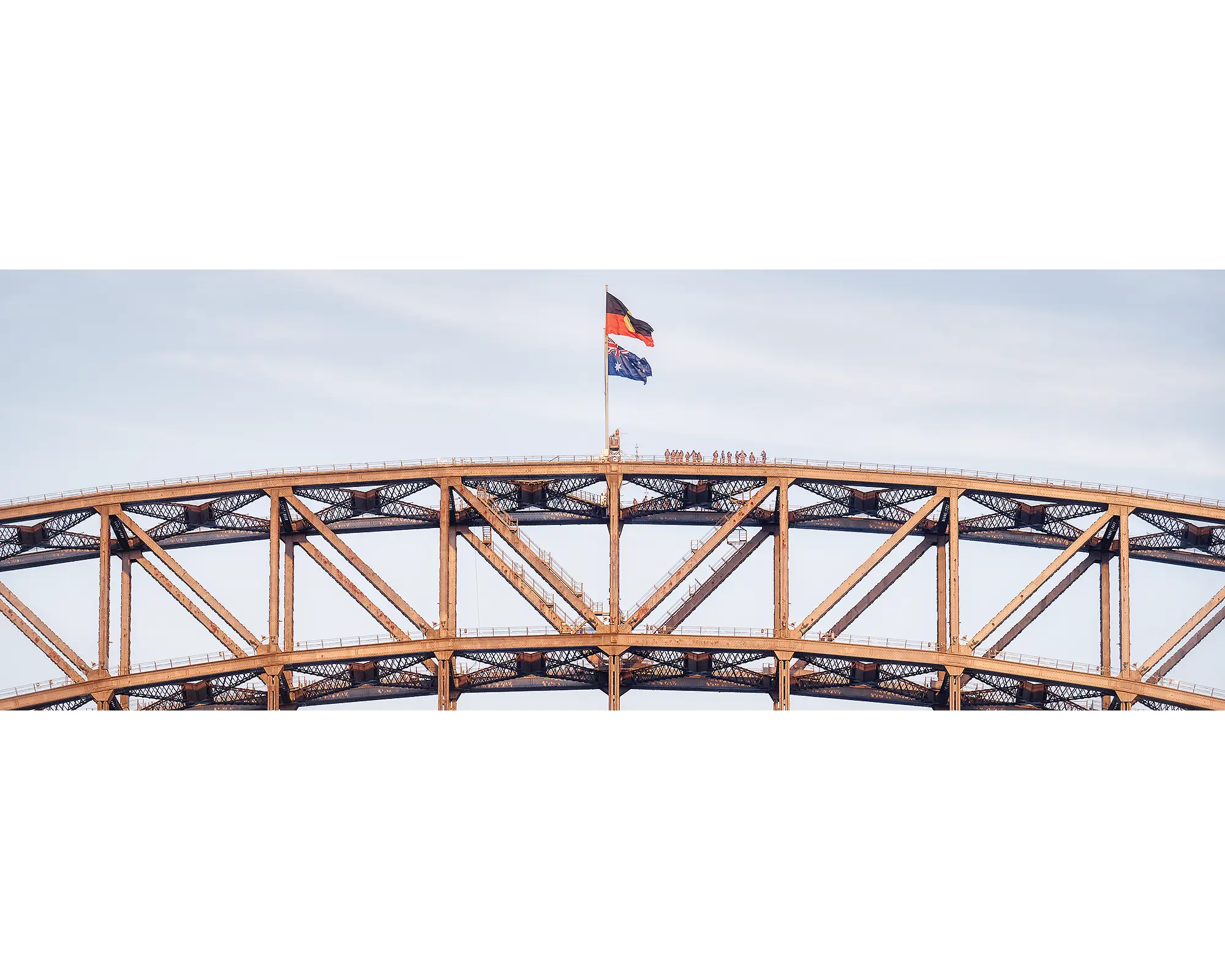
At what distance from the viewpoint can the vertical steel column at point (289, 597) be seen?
7594 cm

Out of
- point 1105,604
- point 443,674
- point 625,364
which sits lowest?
point 443,674

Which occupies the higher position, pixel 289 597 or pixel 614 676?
pixel 289 597

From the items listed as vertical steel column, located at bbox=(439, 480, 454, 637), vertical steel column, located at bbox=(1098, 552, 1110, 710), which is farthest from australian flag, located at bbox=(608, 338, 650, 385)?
vertical steel column, located at bbox=(1098, 552, 1110, 710)

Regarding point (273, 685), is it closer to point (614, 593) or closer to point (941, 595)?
point (614, 593)

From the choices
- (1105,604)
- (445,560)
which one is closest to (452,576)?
(445,560)

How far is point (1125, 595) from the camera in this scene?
77875 millimetres

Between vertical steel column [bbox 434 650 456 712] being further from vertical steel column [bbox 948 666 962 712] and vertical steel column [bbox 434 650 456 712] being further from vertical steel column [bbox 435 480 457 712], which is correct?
vertical steel column [bbox 948 666 962 712]

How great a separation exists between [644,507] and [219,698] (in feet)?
82.0

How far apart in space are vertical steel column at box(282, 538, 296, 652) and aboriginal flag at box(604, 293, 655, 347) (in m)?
20.8

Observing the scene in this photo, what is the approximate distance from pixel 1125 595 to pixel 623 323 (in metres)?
30.9

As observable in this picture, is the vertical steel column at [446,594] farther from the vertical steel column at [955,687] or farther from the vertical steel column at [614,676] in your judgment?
the vertical steel column at [955,687]

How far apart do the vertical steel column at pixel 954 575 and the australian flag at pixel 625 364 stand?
17547 mm

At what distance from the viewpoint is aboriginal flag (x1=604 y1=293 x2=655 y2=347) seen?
75875 mm

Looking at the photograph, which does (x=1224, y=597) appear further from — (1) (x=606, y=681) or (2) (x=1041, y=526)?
(1) (x=606, y=681)
